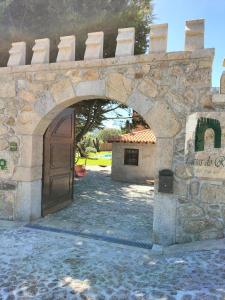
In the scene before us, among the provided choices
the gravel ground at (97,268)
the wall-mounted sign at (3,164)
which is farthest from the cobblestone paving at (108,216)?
the wall-mounted sign at (3,164)

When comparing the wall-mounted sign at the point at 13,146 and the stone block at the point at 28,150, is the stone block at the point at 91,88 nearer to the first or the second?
the stone block at the point at 28,150

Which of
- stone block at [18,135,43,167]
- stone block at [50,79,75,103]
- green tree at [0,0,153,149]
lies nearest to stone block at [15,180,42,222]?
stone block at [18,135,43,167]

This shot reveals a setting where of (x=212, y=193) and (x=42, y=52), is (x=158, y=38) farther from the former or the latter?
(x=212, y=193)

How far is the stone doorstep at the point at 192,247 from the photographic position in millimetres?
3924

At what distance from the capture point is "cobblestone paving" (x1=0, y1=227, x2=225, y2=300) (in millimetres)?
2953

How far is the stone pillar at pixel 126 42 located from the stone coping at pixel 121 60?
0.12m

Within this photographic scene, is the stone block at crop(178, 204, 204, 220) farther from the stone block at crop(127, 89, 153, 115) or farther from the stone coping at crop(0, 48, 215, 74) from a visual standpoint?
the stone coping at crop(0, 48, 215, 74)

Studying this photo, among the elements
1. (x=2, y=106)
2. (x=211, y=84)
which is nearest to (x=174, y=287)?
(x=211, y=84)

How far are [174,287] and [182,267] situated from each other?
52 cm

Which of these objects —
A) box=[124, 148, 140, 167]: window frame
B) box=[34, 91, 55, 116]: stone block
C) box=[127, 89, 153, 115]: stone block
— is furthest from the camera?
box=[124, 148, 140, 167]: window frame

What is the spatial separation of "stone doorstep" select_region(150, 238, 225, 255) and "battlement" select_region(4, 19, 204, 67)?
3.08 meters

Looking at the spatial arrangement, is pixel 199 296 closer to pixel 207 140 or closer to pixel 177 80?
pixel 207 140

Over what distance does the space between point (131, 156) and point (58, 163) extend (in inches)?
296

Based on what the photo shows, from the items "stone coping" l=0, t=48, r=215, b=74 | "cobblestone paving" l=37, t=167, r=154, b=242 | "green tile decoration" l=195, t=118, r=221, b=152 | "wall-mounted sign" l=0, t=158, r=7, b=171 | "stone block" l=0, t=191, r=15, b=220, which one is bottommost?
"cobblestone paving" l=37, t=167, r=154, b=242
